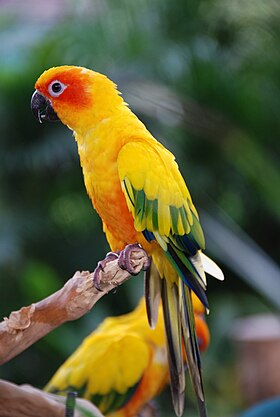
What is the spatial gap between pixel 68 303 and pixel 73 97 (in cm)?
38

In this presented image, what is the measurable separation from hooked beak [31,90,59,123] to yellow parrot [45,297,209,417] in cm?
77

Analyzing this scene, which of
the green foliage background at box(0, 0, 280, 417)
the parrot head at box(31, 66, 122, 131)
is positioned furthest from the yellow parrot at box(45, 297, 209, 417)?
the green foliage background at box(0, 0, 280, 417)

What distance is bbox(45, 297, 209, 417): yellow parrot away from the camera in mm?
1972

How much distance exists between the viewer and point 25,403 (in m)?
1.41

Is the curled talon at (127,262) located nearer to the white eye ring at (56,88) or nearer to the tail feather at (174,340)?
the tail feather at (174,340)

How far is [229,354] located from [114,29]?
6.74 feet

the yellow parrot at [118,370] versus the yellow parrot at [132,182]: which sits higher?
the yellow parrot at [132,182]

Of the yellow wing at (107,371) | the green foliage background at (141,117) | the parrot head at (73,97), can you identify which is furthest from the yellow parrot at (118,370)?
the green foliage background at (141,117)

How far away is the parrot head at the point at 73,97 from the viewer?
4.52ft

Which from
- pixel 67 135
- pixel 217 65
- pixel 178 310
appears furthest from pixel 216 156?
pixel 178 310

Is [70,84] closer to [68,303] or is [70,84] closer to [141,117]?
[68,303]

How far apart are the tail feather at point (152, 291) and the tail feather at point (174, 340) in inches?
0.5

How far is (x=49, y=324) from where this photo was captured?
1360mm

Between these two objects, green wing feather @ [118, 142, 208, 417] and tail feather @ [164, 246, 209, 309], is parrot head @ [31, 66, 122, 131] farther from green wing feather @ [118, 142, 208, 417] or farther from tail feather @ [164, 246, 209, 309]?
tail feather @ [164, 246, 209, 309]
